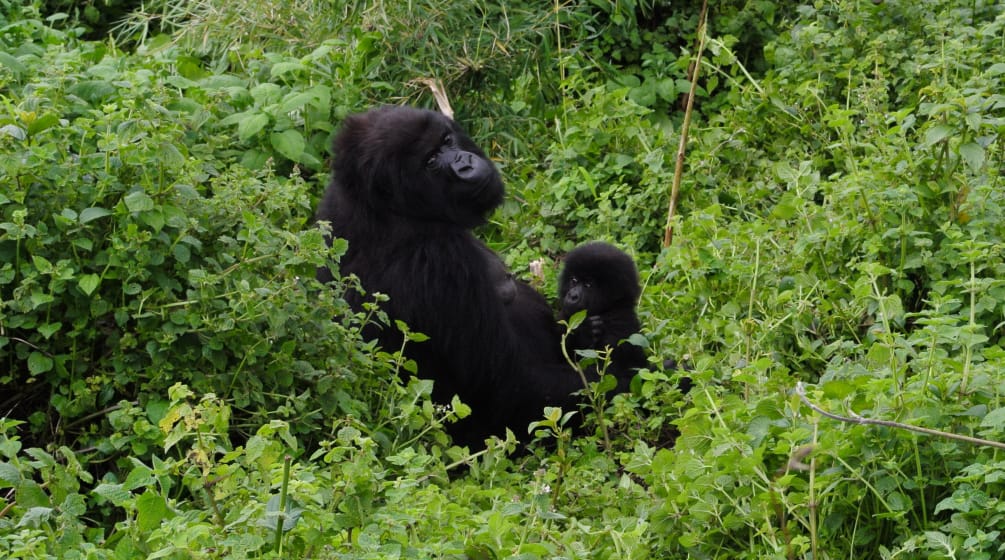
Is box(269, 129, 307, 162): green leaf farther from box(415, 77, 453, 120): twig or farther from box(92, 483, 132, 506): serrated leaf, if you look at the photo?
box(92, 483, 132, 506): serrated leaf

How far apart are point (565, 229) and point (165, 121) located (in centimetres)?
241

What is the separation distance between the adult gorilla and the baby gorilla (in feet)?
0.58

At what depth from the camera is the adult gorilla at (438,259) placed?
4465mm

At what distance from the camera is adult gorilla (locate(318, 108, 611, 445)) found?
4465 mm

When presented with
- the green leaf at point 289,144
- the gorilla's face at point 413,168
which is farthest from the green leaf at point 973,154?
the green leaf at point 289,144

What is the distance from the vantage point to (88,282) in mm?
3504

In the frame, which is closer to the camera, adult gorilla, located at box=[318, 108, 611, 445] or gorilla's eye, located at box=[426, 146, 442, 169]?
adult gorilla, located at box=[318, 108, 611, 445]

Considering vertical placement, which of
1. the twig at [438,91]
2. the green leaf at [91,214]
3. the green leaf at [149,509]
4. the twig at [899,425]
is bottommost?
the twig at [438,91]

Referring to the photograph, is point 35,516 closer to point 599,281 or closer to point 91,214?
point 91,214

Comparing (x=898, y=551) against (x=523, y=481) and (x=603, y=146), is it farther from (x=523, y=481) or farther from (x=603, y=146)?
(x=603, y=146)

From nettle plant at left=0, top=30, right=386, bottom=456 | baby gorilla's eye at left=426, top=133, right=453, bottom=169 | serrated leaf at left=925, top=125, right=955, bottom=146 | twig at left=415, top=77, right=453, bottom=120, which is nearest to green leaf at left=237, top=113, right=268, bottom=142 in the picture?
twig at left=415, top=77, right=453, bottom=120

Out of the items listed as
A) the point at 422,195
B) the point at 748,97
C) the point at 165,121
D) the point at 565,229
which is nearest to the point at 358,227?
the point at 422,195

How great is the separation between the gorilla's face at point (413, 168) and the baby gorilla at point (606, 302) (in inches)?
17.6

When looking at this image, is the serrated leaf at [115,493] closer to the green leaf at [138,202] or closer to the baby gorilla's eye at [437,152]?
the green leaf at [138,202]
